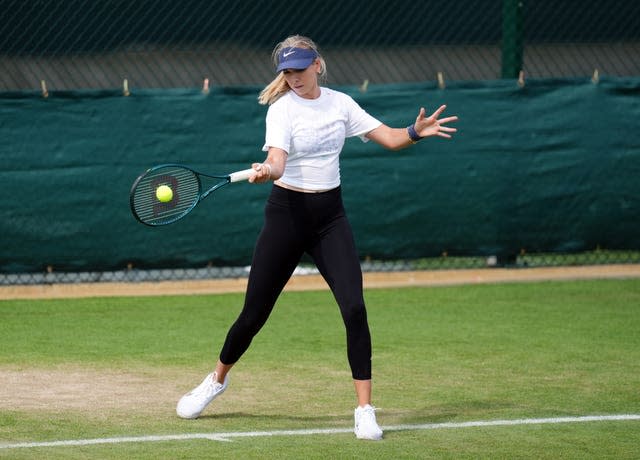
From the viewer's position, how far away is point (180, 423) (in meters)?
6.64

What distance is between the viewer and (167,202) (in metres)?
6.62

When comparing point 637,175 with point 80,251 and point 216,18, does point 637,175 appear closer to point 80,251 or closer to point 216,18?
point 216,18

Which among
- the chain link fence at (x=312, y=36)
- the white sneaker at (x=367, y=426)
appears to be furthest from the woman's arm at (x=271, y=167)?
the chain link fence at (x=312, y=36)

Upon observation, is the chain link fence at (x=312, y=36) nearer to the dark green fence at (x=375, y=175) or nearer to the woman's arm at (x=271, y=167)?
the dark green fence at (x=375, y=175)

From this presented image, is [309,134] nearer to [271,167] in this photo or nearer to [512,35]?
[271,167]

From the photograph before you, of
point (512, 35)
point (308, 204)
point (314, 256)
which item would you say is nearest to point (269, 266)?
point (314, 256)

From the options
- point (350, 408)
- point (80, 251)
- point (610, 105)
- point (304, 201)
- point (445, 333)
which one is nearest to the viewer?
point (304, 201)

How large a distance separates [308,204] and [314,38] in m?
6.43

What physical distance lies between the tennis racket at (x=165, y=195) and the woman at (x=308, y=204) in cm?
37

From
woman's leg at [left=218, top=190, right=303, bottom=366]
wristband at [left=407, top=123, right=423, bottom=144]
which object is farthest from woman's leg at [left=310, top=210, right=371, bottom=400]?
wristband at [left=407, top=123, right=423, bottom=144]

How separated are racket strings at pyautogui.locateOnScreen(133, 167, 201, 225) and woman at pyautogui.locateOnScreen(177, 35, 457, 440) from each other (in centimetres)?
45

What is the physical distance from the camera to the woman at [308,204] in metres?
6.39

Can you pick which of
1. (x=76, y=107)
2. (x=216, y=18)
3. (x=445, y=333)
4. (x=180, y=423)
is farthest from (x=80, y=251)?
(x=180, y=423)

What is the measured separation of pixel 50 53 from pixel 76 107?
60 cm
